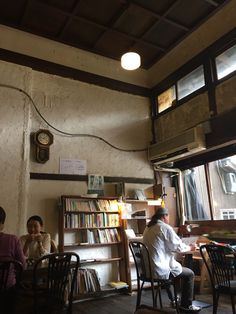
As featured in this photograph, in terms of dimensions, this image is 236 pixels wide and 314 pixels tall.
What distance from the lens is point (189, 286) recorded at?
→ 12.1ft

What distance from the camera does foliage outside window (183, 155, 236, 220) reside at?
17.3 feet

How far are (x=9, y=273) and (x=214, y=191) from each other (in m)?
4.12

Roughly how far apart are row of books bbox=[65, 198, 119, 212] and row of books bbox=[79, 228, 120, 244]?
0.37 m

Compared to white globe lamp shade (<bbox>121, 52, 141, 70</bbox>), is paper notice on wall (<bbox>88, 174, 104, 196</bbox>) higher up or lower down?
lower down

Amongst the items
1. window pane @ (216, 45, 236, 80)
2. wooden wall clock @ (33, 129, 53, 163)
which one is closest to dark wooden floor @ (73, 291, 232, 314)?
wooden wall clock @ (33, 129, 53, 163)

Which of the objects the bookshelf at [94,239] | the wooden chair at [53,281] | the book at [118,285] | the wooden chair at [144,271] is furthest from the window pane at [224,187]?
the wooden chair at [53,281]

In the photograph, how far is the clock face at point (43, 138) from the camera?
4902mm

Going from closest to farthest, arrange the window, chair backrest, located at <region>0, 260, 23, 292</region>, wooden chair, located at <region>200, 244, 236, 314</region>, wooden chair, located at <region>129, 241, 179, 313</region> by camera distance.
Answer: chair backrest, located at <region>0, 260, 23, 292</region>, wooden chair, located at <region>200, 244, 236, 314</region>, wooden chair, located at <region>129, 241, 179, 313</region>, the window

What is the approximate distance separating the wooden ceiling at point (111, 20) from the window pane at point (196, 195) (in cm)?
259

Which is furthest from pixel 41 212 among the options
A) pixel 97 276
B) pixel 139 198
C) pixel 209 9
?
pixel 209 9

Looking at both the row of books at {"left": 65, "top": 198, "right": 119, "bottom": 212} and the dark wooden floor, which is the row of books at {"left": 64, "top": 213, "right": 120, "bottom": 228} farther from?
the dark wooden floor

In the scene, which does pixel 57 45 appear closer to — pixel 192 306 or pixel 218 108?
pixel 218 108

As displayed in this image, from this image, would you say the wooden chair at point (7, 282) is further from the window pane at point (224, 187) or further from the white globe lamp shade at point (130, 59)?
A: the window pane at point (224, 187)

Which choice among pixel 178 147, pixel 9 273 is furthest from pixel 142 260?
pixel 178 147
